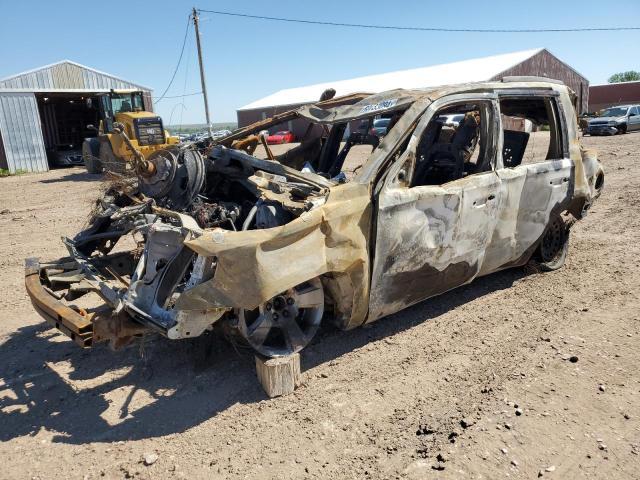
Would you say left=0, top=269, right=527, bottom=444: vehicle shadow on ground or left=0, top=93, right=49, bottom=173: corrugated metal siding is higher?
left=0, top=93, right=49, bottom=173: corrugated metal siding

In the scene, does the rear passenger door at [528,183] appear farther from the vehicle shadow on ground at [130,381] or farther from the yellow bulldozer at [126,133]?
the yellow bulldozer at [126,133]

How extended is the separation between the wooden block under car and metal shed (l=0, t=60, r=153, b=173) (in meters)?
19.8

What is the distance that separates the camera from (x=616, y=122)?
2392cm

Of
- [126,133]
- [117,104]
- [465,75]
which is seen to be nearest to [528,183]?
[126,133]

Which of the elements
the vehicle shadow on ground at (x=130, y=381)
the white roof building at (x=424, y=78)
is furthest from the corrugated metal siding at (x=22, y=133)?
the vehicle shadow on ground at (x=130, y=381)

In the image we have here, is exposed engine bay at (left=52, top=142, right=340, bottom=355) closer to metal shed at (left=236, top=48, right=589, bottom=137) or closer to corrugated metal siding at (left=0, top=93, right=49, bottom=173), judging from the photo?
corrugated metal siding at (left=0, top=93, right=49, bottom=173)

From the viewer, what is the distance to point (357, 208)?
3.43m

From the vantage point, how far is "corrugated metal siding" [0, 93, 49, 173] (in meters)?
21.5

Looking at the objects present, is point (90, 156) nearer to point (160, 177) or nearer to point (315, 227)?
point (160, 177)

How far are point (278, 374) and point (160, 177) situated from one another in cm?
194

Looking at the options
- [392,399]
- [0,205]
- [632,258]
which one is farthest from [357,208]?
[0,205]

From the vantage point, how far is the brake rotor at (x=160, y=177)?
161 inches

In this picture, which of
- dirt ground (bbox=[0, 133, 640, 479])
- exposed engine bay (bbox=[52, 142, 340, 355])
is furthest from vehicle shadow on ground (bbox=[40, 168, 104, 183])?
exposed engine bay (bbox=[52, 142, 340, 355])

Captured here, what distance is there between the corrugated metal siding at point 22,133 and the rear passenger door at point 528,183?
73.4 ft
